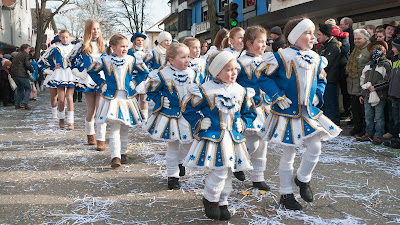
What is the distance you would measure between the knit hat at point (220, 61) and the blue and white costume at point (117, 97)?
226cm

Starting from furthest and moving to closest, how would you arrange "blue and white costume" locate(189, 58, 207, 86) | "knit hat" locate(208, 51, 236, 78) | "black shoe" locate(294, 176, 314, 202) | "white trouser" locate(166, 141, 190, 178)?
1. "blue and white costume" locate(189, 58, 207, 86)
2. "white trouser" locate(166, 141, 190, 178)
3. "black shoe" locate(294, 176, 314, 202)
4. "knit hat" locate(208, 51, 236, 78)

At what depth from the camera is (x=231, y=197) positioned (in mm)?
4551

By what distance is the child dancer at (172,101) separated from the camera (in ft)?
16.3

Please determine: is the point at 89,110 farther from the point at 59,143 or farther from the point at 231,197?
the point at 231,197

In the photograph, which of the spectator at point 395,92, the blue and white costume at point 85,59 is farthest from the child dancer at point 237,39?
the spectator at point 395,92

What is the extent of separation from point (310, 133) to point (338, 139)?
4.55 m

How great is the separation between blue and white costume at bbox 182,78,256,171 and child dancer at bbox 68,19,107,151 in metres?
3.44

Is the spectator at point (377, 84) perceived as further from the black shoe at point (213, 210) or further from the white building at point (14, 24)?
the white building at point (14, 24)

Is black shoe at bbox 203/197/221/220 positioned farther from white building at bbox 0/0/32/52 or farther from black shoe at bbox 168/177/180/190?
white building at bbox 0/0/32/52

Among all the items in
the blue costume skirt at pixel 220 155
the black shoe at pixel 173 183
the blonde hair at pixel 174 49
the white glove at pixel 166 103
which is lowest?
the black shoe at pixel 173 183

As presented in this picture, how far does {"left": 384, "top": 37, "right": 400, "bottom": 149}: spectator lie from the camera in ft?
23.5

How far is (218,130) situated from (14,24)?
129 ft

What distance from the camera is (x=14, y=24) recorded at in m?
37.9

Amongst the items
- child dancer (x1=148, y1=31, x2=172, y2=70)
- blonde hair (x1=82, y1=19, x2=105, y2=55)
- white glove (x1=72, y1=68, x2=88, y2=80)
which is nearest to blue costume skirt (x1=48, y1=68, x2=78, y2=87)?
white glove (x1=72, y1=68, x2=88, y2=80)
